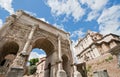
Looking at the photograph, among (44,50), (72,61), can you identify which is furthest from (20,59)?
(72,61)

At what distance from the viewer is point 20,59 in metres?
8.72

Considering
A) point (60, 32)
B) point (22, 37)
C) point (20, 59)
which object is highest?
point (60, 32)

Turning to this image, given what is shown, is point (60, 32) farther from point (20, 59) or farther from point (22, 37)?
point (20, 59)

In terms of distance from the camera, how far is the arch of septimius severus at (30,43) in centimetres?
956

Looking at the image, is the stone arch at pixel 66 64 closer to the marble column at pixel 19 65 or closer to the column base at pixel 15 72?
the marble column at pixel 19 65

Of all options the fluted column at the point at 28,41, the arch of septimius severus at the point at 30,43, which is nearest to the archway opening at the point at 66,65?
the arch of septimius severus at the point at 30,43

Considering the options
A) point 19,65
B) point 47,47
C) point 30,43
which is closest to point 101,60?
point 47,47

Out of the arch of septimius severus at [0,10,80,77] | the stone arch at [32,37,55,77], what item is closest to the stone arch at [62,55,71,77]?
the arch of septimius severus at [0,10,80,77]

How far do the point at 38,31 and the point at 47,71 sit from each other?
17.8 ft

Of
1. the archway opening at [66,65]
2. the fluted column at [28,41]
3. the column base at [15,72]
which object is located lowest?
the column base at [15,72]

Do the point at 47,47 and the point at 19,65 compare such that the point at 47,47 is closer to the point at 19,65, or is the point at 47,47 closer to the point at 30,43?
the point at 30,43

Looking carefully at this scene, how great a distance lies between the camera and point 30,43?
36.1 feet

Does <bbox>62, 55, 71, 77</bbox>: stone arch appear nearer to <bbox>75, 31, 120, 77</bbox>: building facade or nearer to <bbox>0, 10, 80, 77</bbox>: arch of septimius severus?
<bbox>0, 10, 80, 77</bbox>: arch of septimius severus

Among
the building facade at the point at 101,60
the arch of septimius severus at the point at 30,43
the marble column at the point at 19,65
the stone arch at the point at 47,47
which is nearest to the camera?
the marble column at the point at 19,65
